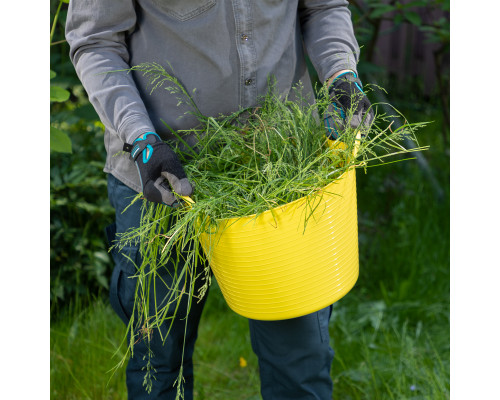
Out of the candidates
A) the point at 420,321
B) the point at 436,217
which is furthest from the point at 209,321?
the point at 436,217

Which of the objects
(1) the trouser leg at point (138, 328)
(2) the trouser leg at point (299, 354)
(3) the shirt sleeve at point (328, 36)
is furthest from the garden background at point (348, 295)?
(3) the shirt sleeve at point (328, 36)

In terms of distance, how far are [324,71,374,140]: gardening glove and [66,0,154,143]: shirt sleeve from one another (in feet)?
1.39

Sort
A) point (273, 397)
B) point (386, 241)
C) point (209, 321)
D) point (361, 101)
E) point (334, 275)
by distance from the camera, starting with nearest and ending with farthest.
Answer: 1. point (334, 275)
2. point (361, 101)
3. point (273, 397)
4. point (209, 321)
5. point (386, 241)

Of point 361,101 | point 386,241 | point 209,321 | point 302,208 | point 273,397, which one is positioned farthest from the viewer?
point 386,241

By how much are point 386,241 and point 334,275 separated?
170 centimetres

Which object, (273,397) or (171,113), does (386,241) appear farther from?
(171,113)

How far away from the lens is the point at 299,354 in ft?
4.68

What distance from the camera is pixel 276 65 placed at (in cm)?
139

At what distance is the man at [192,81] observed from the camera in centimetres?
126

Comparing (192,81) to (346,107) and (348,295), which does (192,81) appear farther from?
(348,295)

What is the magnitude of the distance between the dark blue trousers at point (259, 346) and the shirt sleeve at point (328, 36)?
61 centimetres

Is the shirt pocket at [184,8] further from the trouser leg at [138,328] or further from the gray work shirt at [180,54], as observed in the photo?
the trouser leg at [138,328]

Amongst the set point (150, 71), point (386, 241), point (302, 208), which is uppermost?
point (150, 71)

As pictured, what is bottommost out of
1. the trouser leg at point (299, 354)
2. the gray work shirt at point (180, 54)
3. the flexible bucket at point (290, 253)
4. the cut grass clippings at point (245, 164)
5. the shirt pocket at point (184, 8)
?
the trouser leg at point (299, 354)
